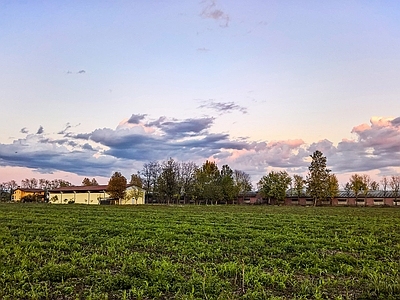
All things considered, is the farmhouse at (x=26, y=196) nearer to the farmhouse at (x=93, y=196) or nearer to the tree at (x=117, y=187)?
the farmhouse at (x=93, y=196)

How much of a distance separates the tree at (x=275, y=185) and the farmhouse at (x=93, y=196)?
118ft

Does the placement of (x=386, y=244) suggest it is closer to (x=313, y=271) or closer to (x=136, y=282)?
(x=313, y=271)

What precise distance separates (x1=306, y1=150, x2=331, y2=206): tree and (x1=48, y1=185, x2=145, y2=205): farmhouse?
44512 millimetres

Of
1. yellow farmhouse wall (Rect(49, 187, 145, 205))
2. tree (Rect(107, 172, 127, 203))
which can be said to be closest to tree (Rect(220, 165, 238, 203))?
yellow farmhouse wall (Rect(49, 187, 145, 205))

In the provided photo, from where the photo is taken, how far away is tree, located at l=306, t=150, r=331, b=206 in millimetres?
89000

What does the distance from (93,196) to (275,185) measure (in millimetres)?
51055

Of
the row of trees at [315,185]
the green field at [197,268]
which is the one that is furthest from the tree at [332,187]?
the green field at [197,268]

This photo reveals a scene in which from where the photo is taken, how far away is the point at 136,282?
30.4ft

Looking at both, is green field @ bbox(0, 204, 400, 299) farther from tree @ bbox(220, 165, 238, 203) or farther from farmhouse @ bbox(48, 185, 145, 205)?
tree @ bbox(220, 165, 238, 203)

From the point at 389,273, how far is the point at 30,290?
34.1ft

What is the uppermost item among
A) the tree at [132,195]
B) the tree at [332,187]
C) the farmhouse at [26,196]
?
the tree at [332,187]

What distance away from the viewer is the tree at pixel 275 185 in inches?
3927

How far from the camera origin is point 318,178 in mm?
89938

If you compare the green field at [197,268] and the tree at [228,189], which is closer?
the green field at [197,268]
